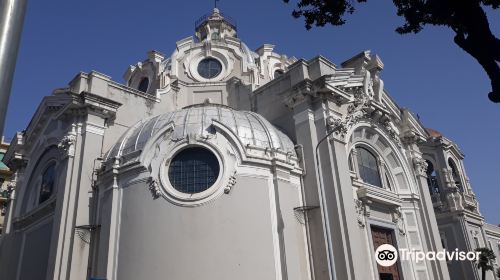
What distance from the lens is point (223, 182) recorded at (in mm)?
17406

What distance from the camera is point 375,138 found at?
23.8 metres

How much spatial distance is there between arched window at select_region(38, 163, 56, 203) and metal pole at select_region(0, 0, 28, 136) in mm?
20252

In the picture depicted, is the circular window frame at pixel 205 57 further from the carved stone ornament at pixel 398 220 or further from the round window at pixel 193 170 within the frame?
the carved stone ornament at pixel 398 220

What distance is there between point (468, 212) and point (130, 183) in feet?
86.9

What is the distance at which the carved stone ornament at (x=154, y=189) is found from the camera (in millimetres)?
17341

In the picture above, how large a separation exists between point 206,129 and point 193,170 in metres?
1.82

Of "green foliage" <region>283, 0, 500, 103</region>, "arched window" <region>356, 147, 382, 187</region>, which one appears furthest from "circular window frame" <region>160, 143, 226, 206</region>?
"green foliage" <region>283, 0, 500, 103</region>

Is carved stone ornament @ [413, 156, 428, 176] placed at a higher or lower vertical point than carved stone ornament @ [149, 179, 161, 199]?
higher

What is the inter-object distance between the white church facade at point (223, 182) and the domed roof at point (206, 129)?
8 centimetres

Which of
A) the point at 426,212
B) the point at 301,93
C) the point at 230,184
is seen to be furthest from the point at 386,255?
the point at 230,184

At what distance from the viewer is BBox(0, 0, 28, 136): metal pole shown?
3.35m

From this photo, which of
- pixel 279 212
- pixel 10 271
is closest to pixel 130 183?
pixel 279 212

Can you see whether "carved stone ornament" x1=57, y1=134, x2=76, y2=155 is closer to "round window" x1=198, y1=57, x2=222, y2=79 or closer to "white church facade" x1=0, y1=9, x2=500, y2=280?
"white church facade" x1=0, y1=9, x2=500, y2=280

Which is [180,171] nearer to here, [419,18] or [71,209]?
[71,209]
